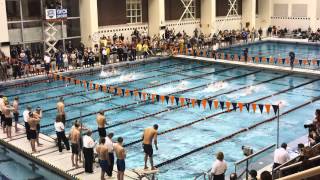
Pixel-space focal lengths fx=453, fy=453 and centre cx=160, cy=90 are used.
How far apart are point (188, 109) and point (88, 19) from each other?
11.7 m

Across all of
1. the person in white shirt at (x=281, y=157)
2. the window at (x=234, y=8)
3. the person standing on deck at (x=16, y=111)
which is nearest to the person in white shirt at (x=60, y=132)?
the person standing on deck at (x=16, y=111)

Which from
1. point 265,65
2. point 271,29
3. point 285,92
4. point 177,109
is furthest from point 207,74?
point 271,29

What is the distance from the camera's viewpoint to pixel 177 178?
33.8 feet

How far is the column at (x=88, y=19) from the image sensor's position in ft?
84.0

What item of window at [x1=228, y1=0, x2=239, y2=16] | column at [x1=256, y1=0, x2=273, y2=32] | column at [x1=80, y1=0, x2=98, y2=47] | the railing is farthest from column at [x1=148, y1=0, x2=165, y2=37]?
the railing

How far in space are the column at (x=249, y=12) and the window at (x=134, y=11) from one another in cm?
1037

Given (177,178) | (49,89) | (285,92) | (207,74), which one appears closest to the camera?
(177,178)

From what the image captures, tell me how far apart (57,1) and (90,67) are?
4.43 meters

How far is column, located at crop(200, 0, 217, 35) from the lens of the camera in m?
32.9

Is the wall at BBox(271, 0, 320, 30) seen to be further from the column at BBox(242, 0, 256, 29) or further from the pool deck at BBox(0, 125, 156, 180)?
the pool deck at BBox(0, 125, 156, 180)

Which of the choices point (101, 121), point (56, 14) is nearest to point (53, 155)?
point (101, 121)

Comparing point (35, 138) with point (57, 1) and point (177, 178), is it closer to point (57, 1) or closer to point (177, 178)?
point (177, 178)

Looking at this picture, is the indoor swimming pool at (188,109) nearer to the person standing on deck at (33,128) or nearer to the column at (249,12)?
the person standing on deck at (33,128)

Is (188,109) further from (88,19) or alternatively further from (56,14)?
(88,19)
